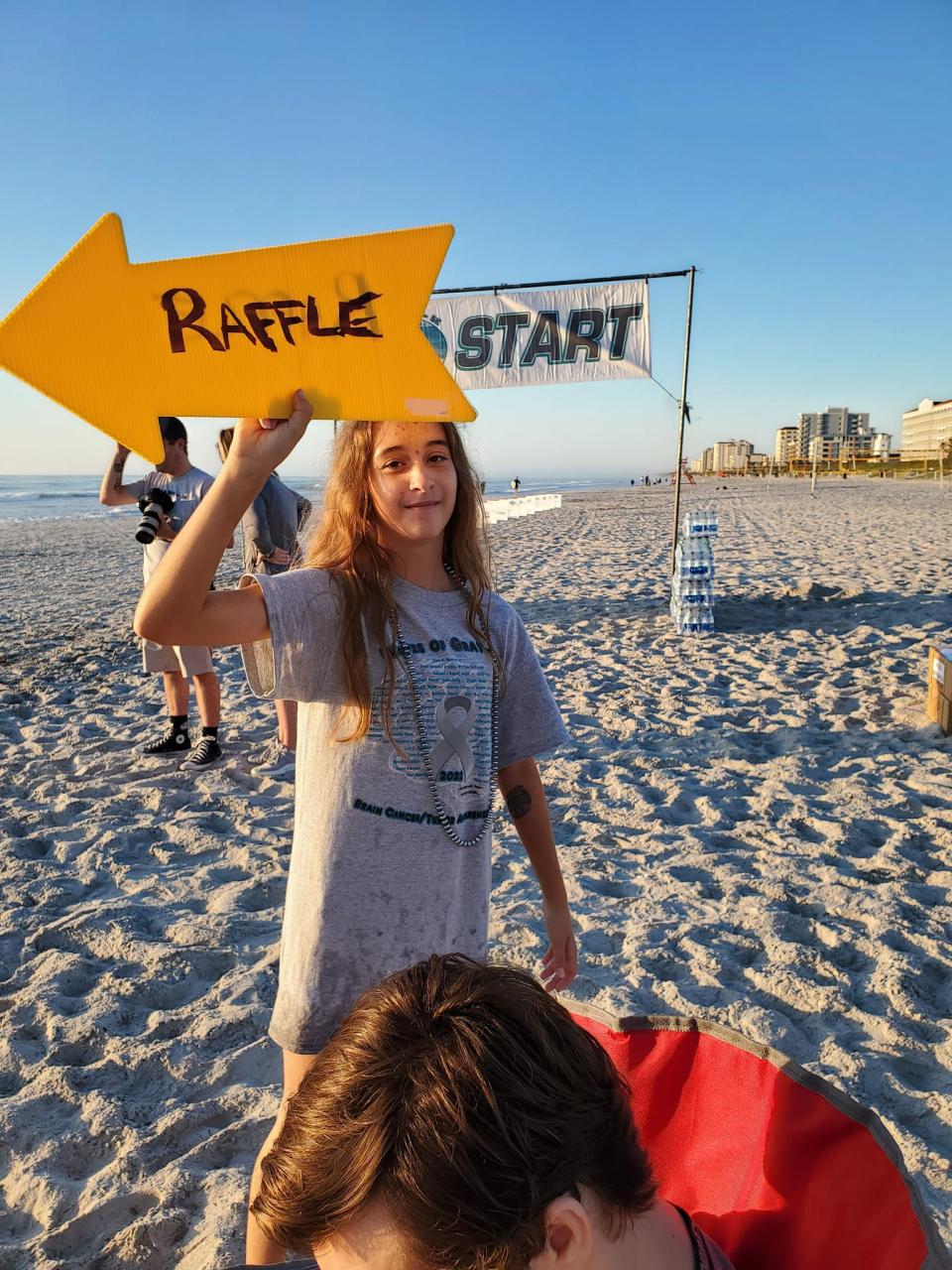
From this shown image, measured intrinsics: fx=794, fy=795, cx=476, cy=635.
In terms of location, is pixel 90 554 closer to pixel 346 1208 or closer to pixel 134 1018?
pixel 134 1018

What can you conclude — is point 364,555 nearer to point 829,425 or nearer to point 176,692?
point 176,692

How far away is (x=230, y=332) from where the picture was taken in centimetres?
115

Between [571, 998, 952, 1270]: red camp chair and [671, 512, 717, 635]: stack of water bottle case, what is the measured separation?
6.56 metres

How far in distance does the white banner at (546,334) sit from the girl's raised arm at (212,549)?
5712 millimetres

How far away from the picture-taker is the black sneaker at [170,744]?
4977 millimetres

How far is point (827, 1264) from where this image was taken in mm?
1032

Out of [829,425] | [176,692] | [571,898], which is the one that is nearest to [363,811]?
[571,898]

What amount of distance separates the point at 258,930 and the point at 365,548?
2.26 meters

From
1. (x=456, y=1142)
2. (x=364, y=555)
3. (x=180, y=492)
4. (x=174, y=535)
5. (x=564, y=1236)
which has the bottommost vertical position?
(x=564, y=1236)

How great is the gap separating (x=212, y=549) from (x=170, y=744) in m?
4.25

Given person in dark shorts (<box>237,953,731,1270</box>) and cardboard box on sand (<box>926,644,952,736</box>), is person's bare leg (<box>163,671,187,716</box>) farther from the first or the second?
cardboard box on sand (<box>926,644,952,736</box>)

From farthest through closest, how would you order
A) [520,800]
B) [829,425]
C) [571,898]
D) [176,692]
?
[829,425] → [176,692] → [571,898] → [520,800]

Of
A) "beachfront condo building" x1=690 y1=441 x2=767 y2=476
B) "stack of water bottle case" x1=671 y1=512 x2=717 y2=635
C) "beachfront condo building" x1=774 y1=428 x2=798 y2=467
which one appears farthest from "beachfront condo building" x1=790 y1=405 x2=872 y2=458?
"stack of water bottle case" x1=671 y1=512 x2=717 y2=635

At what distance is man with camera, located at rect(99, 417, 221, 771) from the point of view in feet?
13.1
